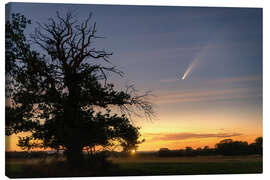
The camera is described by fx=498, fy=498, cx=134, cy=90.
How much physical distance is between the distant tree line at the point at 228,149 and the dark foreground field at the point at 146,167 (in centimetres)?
11

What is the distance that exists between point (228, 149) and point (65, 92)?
12.2ft

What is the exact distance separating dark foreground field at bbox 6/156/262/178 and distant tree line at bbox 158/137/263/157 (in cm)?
11

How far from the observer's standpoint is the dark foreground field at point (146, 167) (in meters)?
10.0

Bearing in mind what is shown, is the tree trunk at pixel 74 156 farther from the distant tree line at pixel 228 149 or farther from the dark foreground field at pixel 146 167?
the distant tree line at pixel 228 149

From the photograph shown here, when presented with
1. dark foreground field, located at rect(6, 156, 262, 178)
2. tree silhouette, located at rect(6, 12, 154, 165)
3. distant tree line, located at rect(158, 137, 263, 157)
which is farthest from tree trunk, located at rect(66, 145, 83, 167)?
distant tree line, located at rect(158, 137, 263, 157)

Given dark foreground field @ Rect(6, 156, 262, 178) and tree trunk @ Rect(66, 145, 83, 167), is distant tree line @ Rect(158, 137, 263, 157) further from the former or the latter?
tree trunk @ Rect(66, 145, 83, 167)

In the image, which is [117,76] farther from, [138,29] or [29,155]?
[29,155]

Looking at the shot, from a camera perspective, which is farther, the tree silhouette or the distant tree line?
the distant tree line

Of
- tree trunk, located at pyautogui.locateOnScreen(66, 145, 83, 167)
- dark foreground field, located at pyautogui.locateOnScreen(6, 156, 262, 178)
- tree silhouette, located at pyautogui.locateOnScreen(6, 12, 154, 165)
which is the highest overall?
tree silhouette, located at pyautogui.locateOnScreen(6, 12, 154, 165)

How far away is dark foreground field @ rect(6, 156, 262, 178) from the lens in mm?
10016

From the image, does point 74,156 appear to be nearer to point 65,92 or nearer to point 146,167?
point 65,92

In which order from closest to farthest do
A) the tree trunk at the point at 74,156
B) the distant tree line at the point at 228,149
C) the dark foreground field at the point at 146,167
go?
the dark foreground field at the point at 146,167
the tree trunk at the point at 74,156
the distant tree line at the point at 228,149

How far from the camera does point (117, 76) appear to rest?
10.5m

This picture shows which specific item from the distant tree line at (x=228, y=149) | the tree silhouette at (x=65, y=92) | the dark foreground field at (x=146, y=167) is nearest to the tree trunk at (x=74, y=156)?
the tree silhouette at (x=65, y=92)
